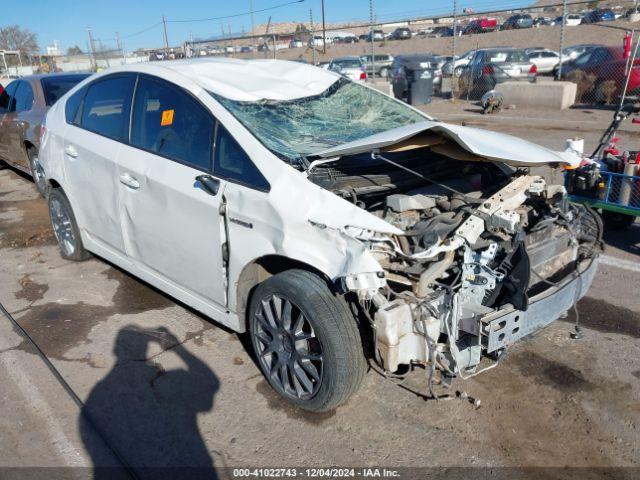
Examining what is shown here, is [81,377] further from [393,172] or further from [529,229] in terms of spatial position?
[529,229]

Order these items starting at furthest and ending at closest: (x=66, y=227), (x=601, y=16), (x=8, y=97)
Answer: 1. (x=601, y=16)
2. (x=8, y=97)
3. (x=66, y=227)

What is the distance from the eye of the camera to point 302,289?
2.77 metres

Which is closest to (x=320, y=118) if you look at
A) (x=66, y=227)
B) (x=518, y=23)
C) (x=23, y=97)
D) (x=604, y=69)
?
(x=66, y=227)

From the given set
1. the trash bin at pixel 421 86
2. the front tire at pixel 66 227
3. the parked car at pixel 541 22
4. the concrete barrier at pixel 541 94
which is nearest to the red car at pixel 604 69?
the concrete barrier at pixel 541 94

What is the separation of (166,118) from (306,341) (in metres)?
1.75

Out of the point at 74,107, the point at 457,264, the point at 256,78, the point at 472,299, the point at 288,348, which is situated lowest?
the point at 288,348

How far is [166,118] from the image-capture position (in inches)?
140

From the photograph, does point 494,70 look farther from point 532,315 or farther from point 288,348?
point 288,348

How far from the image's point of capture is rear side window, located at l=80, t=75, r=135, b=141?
3916mm

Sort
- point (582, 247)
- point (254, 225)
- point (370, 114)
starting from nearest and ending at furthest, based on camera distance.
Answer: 1. point (254, 225)
2. point (582, 247)
3. point (370, 114)

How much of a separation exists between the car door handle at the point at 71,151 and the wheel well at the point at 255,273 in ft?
7.09

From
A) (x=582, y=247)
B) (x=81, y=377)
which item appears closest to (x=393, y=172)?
(x=582, y=247)

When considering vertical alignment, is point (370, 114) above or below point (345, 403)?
above

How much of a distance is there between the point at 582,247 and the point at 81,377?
3.26 metres
